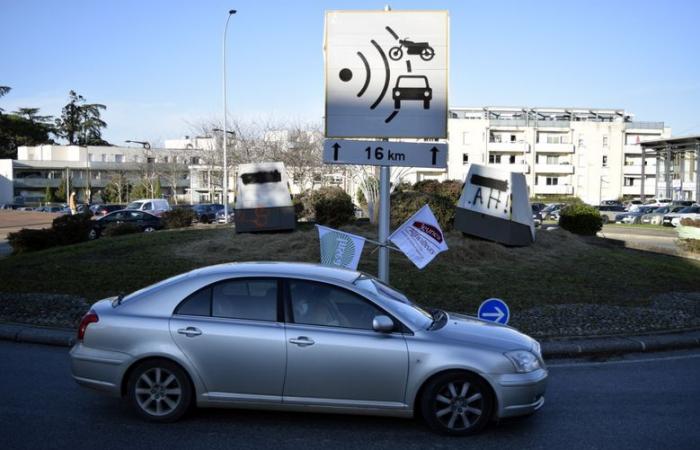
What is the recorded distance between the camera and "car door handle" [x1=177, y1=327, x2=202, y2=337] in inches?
225

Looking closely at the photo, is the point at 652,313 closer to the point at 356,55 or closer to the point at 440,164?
the point at 440,164

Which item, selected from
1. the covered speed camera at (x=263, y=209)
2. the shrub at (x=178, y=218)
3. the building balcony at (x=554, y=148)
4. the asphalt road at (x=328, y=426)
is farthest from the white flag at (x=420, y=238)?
the building balcony at (x=554, y=148)

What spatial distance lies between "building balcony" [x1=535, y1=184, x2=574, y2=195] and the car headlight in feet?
269

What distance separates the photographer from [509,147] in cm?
8262

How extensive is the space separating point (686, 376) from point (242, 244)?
1092cm

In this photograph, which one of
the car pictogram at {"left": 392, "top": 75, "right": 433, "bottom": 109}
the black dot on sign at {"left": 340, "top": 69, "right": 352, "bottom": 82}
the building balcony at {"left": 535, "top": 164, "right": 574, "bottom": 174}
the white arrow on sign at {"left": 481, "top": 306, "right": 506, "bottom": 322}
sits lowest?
the white arrow on sign at {"left": 481, "top": 306, "right": 506, "bottom": 322}

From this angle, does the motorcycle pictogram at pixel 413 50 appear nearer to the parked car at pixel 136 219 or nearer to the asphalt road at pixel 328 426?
the asphalt road at pixel 328 426

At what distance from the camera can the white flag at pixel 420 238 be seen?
7723 mm

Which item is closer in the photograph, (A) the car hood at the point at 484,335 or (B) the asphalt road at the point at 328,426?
(B) the asphalt road at the point at 328,426

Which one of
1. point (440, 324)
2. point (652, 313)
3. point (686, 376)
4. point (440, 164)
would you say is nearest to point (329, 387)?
point (440, 324)

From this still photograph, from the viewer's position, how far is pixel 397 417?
5.68 m

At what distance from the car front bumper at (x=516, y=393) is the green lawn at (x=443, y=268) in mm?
5380

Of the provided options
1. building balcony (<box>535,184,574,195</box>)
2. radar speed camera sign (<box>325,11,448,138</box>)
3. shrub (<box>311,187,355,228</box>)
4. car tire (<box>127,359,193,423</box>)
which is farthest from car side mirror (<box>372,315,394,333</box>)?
building balcony (<box>535,184,574,195</box>)

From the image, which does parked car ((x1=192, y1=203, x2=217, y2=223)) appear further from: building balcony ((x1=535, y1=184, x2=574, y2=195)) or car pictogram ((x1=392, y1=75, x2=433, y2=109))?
building balcony ((x1=535, y1=184, x2=574, y2=195))
